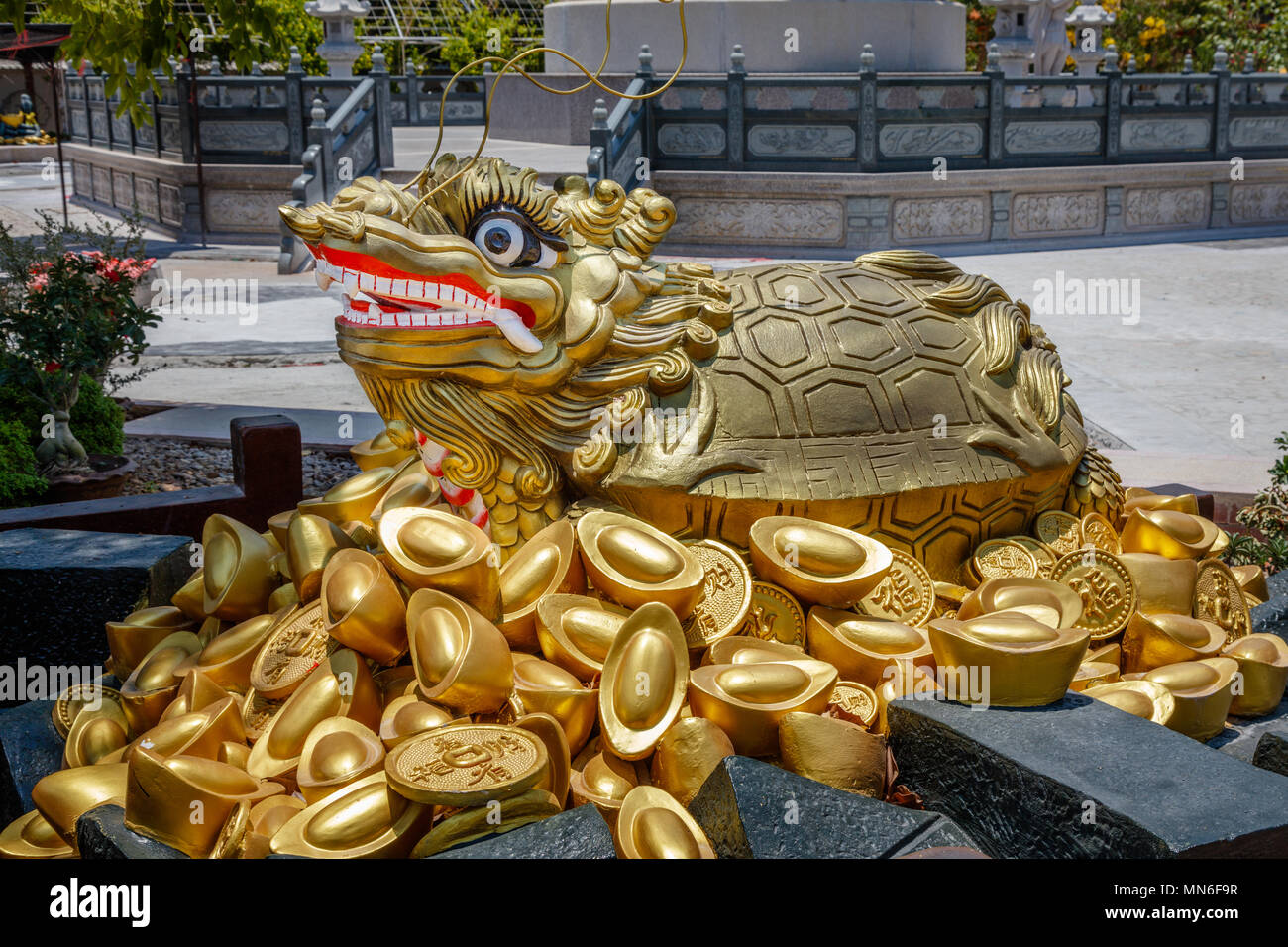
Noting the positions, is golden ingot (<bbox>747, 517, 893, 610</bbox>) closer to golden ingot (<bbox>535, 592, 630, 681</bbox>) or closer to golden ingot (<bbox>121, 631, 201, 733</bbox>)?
golden ingot (<bbox>535, 592, 630, 681</bbox>)

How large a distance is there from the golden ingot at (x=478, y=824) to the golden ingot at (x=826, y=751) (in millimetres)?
500

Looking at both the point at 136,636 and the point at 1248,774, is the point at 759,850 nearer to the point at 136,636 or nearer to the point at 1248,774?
the point at 1248,774

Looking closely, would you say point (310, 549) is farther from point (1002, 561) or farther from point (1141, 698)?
point (1141, 698)

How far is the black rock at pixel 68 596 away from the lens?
3340 millimetres

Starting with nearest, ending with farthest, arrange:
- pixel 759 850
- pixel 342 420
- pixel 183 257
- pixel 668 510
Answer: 1. pixel 759 850
2. pixel 668 510
3. pixel 342 420
4. pixel 183 257

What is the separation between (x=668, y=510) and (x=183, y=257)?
13377 mm

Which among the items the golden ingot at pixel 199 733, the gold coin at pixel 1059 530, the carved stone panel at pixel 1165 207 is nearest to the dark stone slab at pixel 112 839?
the golden ingot at pixel 199 733

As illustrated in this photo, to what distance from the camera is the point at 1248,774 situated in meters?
2.05

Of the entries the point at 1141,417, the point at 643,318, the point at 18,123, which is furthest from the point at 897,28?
the point at 18,123

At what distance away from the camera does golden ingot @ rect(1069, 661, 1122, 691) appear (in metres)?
2.63

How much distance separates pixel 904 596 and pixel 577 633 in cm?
79

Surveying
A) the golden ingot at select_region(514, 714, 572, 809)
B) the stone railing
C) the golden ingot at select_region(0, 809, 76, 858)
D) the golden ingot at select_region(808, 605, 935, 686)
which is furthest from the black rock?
the stone railing

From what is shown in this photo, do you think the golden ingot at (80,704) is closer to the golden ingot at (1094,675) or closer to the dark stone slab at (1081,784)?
the dark stone slab at (1081,784)

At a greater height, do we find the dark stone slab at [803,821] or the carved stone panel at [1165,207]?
the carved stone panel at [1165,207]
